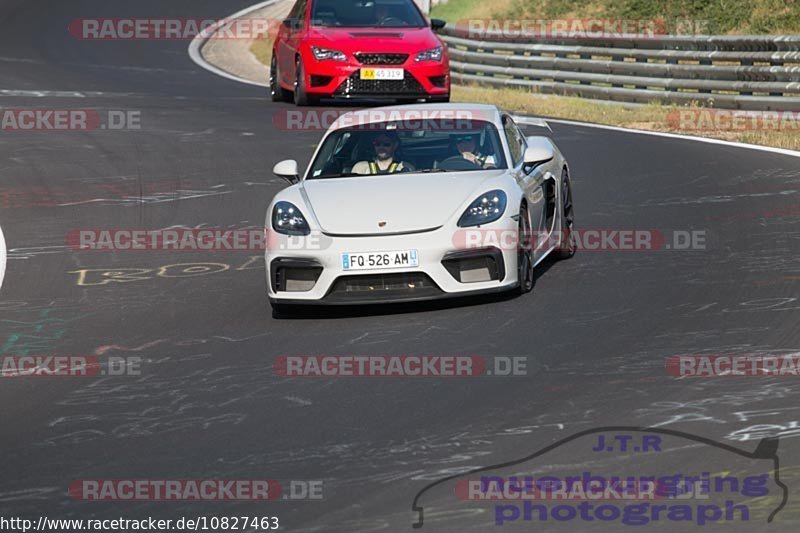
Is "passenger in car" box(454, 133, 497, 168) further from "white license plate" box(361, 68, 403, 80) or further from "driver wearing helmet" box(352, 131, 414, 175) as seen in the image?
"white license plate" box(361, 68, 403, 80)

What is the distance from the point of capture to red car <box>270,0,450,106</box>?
22703mm

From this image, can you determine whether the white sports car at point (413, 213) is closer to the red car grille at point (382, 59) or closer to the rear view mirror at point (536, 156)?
the rear view mirror at point (536, 156)

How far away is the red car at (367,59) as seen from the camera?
22.7 metres

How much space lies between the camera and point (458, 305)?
34.3ft

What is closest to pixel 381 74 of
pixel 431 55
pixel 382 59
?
pixel 382 59

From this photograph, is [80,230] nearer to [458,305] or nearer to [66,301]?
[66,301]

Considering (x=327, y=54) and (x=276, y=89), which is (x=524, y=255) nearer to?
(x=327, y=54)

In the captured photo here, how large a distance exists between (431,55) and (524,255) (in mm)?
12626

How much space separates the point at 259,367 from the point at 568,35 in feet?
59.8

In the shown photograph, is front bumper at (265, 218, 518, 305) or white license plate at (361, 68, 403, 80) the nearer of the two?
front bumper at (265, 218, 518, 305)

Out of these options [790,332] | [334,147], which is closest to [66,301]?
[334,147]

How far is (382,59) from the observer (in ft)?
74.8

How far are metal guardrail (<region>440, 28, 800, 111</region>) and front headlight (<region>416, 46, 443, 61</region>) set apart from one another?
3.15m

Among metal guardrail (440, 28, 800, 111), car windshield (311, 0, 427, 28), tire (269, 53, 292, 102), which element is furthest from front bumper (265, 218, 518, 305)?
tire (269, 53, 292, 102)
